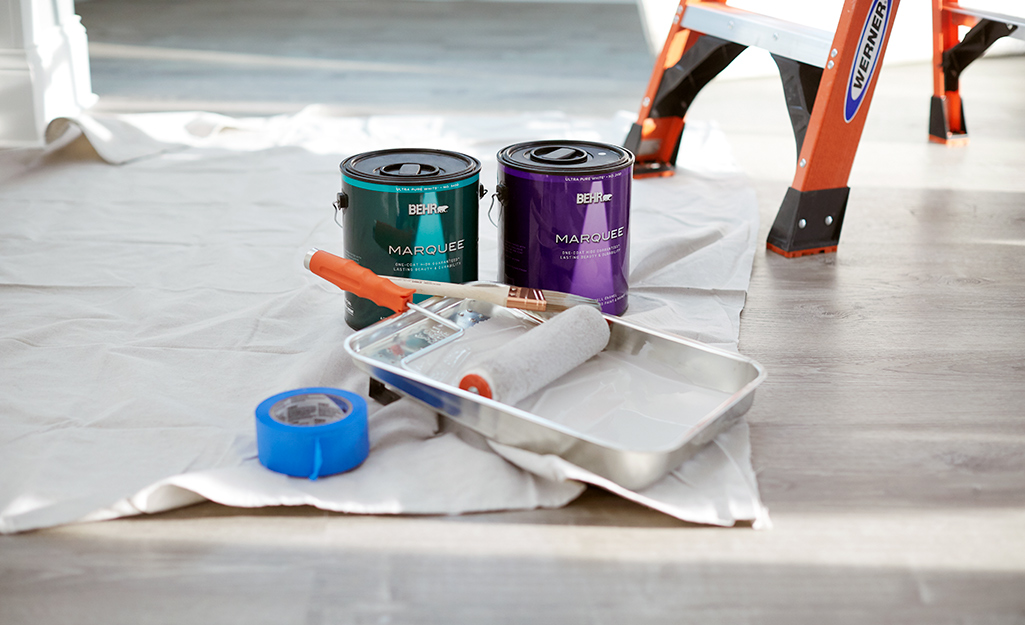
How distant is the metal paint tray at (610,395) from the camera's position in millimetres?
883

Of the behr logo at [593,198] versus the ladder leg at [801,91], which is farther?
the ladder leg at [801,91]

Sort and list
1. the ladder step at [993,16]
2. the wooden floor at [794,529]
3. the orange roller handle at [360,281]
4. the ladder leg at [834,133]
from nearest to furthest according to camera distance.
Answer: the wooden floor at [794,529], the orange roller handle at [360,281], the ladder leg at [834,133], the ladder step at [993,16]

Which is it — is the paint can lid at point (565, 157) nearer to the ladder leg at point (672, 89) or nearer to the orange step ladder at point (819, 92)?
the orange step ladder at point (819, 92)

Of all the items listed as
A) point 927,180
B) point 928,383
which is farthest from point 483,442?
point 927,180

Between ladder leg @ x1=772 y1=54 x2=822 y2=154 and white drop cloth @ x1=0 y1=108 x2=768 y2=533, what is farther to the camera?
ladder leg @ x1=772 y1=54 x2=822 y2=154

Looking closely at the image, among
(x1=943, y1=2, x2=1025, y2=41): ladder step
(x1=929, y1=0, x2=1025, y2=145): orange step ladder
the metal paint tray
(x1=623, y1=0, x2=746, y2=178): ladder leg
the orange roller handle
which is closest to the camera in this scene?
the metal paint tray

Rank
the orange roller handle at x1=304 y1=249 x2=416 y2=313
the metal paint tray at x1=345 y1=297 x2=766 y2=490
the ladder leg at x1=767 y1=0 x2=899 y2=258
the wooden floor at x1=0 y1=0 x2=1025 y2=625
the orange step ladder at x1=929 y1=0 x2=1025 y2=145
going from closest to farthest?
1. the wooden floor at x1=0 y1=0 x2=1025 y2=625
2. the metal paint tray at x1=345 y1=297 x2=766 y2=490
3. the orange roller handle at x1=304 y1=249 x2=416 y2=313
4. the ladder leg at x1=767 y1=0 x2=899 y2=258
5. the orange step ladder at x1=929 y1=0 x2=1025 y2=145

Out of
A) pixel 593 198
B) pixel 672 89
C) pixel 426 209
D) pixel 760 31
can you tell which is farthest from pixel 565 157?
pixel 672 89

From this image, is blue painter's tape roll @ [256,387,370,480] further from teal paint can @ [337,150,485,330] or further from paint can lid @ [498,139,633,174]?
paint can lid @ [498,139,633,174]

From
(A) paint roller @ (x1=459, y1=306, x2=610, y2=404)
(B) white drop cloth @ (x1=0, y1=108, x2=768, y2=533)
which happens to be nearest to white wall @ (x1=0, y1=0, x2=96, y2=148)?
(B) white drop cloth @ (x1=0, y1=108, x2=768, y2=533)

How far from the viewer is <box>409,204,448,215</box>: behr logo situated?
1148 millimetres

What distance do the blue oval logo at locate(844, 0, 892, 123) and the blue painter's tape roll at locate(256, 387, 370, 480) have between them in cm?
104

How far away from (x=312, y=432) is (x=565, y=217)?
46cm

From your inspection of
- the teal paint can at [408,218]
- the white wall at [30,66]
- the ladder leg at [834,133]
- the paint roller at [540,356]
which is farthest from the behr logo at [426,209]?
the white wall at [30,66]
